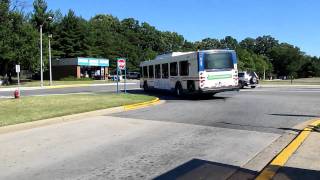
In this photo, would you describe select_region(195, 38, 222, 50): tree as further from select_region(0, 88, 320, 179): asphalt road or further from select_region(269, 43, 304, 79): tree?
select_region(0, 88, 320, 179): asphalt road

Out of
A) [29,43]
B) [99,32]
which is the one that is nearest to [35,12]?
[29,43]

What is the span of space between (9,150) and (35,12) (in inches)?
3049

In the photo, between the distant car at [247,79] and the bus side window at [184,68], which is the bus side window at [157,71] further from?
the distant car at [247,79]

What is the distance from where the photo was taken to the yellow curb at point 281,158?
783 centimetres

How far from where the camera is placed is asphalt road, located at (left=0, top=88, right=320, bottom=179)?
8453mm

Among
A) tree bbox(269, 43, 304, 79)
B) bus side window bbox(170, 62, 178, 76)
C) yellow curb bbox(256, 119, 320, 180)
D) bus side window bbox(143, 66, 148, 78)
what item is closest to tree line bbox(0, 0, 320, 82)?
tree bbox(269, 43, 304, 79)

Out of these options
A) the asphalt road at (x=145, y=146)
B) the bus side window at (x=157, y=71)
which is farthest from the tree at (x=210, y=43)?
the asphalt road at (x=145, y=146)

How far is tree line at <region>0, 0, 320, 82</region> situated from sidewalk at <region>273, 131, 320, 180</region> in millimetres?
47694

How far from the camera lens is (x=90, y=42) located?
99000 millimetres

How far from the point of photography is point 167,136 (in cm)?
1248

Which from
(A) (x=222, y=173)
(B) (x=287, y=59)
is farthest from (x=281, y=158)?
(B) (x=287, y=59)

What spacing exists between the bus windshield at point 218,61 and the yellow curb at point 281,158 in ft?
46.7

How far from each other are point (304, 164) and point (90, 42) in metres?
92.5

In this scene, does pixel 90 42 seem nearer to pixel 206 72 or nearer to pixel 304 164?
pixel 206 72
